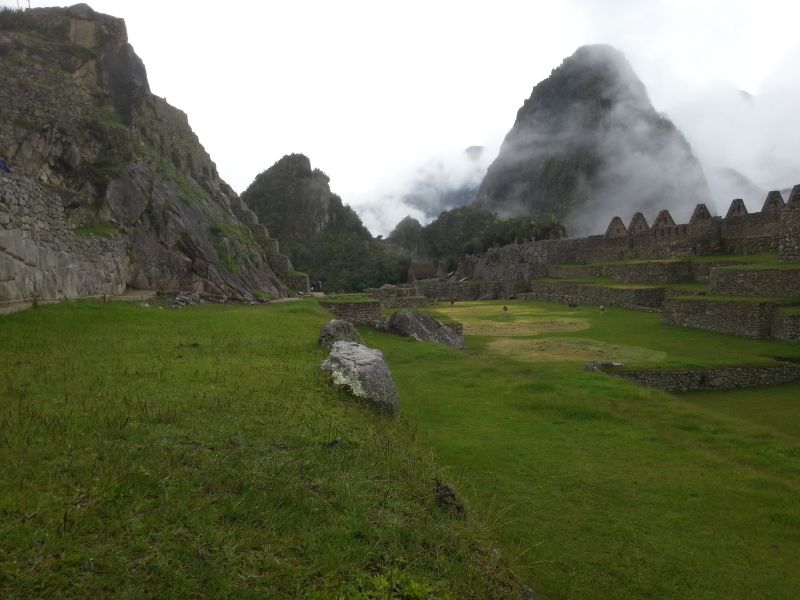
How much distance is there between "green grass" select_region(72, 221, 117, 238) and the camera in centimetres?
1503

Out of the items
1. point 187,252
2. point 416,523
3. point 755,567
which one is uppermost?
point 187,252

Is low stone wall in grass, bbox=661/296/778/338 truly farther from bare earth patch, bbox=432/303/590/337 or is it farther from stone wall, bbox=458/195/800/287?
stone wall, bbox=458/195/800/287

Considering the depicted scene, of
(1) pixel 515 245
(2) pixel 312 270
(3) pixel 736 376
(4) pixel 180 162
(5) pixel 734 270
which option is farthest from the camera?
(2) pixel 312 270

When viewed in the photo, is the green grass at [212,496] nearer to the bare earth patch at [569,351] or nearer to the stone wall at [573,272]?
the bare earth patch at [569,351]

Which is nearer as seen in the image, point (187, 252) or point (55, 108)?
point (55, 108)

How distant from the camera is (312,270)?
67875 millimetres

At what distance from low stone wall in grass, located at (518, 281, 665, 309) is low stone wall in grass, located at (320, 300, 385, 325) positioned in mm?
17321

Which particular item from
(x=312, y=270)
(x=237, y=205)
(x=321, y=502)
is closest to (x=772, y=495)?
(x=321, y=502)

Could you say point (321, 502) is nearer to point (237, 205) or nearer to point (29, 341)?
point (29, 341)

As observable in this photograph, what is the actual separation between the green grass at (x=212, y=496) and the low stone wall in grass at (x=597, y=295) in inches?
1099

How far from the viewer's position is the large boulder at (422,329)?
1883 centimetres

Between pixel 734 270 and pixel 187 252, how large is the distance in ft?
74.1

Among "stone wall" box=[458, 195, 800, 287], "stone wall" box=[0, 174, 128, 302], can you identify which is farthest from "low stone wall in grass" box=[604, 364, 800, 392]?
"stone wall" box=[0, 174, 128, 302]

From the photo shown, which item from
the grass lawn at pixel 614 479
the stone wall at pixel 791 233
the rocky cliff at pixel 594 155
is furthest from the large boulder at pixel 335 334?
the rocky cliff at pixel 594 155
